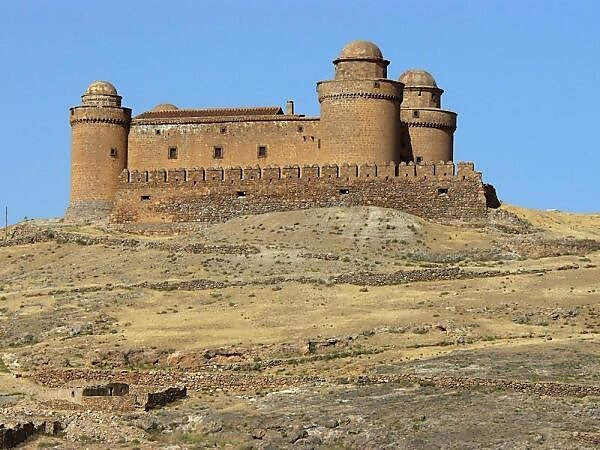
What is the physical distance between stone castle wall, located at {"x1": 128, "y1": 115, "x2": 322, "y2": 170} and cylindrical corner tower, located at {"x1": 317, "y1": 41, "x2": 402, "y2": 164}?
1.59 metres

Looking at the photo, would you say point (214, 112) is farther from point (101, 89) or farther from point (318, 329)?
point (318, 329)

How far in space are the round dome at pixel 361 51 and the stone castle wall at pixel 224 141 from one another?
116 inches

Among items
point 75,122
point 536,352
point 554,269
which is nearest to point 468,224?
point 554,269

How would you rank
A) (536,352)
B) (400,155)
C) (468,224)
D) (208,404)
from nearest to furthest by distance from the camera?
(208,404) < (536,352) < (468,224) < (400,155)

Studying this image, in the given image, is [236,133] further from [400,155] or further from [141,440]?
[141,440]

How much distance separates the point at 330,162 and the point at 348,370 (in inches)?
1001

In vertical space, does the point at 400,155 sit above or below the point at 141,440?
above

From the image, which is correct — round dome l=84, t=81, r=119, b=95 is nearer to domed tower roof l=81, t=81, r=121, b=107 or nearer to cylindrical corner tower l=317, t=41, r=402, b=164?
domed tower roof l=81, t=81, r=121, b=107

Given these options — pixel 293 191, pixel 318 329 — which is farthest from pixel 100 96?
pixel 318 329

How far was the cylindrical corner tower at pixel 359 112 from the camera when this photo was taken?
59.4 meters

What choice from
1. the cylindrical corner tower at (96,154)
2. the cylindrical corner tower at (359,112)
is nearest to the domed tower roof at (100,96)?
the cylindrical corner tower at (96,154)

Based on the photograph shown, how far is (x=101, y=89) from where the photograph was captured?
210ft

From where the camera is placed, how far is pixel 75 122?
63625 mm

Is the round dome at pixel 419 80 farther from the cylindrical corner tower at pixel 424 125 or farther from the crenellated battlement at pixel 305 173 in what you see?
the crenellated battlement at pixel 305 173
